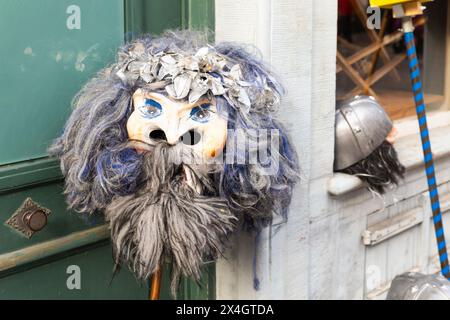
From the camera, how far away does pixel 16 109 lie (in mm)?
2240

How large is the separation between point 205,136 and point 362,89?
6.05ft

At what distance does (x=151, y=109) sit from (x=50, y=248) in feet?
2.12

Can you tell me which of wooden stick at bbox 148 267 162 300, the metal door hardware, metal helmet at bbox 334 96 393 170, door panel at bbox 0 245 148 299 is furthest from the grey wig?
metal helmet at bbox 334 96 393 170

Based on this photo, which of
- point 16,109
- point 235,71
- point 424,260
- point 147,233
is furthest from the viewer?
point 424,260

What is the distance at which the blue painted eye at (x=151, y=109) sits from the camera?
2027mm

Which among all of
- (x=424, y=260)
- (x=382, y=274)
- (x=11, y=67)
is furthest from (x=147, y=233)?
(x=424, y=260)

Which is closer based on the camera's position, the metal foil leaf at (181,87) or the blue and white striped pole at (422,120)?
the metal foil leaf at (181,87)

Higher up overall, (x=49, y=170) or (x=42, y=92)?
(x=42, y=92)

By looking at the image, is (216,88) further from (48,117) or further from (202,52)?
(48,117)

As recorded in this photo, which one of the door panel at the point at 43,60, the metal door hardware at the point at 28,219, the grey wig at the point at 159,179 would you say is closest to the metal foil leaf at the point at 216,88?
the grey wig at the point at 159,179

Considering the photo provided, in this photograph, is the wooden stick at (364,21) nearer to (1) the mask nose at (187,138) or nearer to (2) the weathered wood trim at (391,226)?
(2) the weathered wood trim at (391,226)

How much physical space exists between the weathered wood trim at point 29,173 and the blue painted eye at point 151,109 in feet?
1.58

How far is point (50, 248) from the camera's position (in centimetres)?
237

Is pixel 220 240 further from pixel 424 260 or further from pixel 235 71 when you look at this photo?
pixel 424 260
